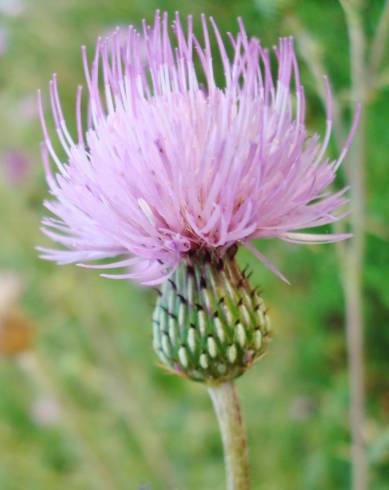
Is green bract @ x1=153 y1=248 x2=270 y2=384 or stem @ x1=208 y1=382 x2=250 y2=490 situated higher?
green bract @ x1=153 y1=248 x2=270 y2=384

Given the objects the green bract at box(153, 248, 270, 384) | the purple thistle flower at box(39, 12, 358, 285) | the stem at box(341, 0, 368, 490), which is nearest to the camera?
the purple thistle flower at box(39, 12, 358, 285)

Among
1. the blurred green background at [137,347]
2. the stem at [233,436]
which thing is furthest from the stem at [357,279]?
the stem at [233,436]

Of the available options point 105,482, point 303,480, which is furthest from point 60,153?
point 303,480

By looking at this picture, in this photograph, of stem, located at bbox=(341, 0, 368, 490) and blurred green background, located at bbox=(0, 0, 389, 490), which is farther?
blurred green background, located at bbox=(0, 0, 389, 490)

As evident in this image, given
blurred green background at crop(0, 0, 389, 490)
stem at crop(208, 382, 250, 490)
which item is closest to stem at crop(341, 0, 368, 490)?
blurred green background at crop(0, 0, 389, 490)

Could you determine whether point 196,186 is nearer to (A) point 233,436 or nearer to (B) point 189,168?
(B) point 189,168

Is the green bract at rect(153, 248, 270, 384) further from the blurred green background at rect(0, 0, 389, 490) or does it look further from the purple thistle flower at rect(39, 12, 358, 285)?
the blurred green background at rect(0, 0, 389, 490)
